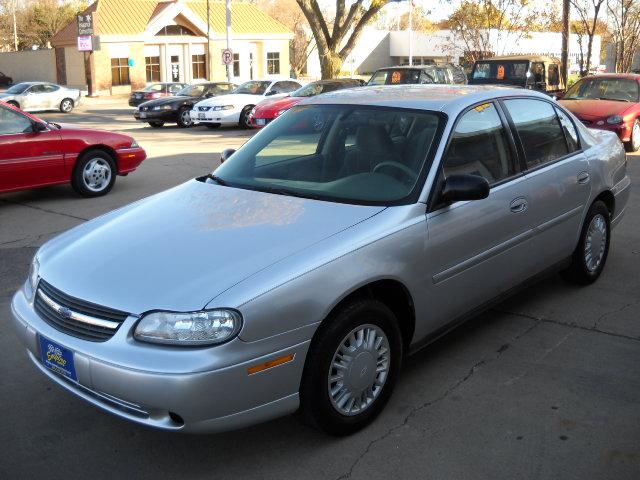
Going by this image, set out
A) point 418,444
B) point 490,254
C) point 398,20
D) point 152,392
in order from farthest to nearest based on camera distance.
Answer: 1. point 398,20
2. point 490,254
3. point 418,444
4. point 152,392

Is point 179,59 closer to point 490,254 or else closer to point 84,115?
point 84,115

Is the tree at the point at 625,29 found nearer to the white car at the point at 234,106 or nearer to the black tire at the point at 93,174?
the white car at the point at 234,106

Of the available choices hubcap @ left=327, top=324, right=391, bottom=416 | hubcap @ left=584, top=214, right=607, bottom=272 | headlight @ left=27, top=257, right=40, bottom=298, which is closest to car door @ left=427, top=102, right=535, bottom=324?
hubcap @ left=327, top=324, right=391, bottom=416

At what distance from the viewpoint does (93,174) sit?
32.5ft

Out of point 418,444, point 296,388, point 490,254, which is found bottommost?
point 418,444

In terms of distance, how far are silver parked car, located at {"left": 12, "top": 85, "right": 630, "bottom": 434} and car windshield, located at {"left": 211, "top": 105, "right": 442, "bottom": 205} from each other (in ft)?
0.04

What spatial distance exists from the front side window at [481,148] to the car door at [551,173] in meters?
0.18

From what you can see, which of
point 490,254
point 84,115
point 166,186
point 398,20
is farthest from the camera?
point 398,20

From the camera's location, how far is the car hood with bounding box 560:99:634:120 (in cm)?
1310

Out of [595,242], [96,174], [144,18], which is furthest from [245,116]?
[144,18]

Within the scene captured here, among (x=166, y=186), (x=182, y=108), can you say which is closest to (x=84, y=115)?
(x=182, y=108)

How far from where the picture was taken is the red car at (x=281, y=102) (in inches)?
726

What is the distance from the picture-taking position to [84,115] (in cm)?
3042

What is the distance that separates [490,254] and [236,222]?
5.15 feet
